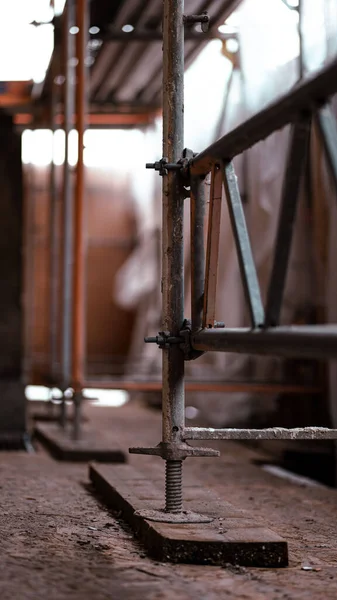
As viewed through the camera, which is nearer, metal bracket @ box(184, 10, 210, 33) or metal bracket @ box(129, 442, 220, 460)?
metal bracket @ box(129, 442, 220, 460)

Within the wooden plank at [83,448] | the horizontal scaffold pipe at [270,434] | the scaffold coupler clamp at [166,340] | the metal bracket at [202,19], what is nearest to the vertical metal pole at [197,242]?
the scaffold coupler clamp at [166,340]

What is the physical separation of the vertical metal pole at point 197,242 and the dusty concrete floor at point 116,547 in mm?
1018

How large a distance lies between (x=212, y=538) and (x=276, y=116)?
1.55 meters

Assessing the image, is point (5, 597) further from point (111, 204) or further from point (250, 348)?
point (111, 204)

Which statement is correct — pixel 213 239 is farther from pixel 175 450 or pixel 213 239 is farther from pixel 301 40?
pixel 301 40

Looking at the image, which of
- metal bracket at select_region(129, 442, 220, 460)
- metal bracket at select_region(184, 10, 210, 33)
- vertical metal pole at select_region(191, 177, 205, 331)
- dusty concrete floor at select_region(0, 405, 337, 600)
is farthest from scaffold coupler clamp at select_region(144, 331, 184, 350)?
metal bracket at select_region(184, 10, 210, 33)

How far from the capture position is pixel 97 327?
18.6 m

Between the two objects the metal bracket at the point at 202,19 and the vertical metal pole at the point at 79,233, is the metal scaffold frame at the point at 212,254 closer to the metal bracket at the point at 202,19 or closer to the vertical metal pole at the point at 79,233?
the metal bracket at the point at 202,19

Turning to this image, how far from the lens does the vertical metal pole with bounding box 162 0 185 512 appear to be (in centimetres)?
394

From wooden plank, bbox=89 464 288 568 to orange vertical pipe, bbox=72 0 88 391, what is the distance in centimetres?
356

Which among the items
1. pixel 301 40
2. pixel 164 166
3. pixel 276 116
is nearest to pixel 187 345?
pixel 164 166

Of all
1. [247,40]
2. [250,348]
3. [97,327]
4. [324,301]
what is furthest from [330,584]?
[97,327]

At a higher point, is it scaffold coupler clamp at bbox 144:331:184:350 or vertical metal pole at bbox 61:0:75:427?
vertical metal pole at bbox 61:0:75:427

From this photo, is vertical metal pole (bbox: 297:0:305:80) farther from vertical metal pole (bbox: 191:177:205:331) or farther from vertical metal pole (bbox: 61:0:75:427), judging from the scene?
vertical metal pole (bbox: 191:177:205:331)
